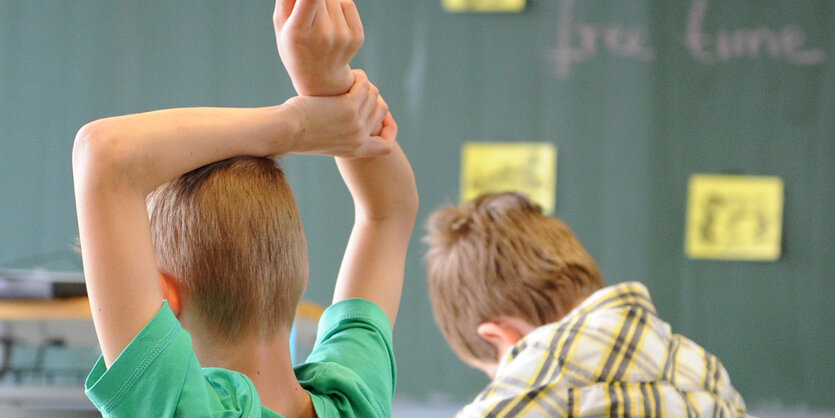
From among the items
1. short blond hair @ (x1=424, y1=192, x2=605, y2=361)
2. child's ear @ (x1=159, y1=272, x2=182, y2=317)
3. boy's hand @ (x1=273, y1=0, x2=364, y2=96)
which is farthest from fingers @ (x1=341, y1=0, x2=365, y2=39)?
short blond hair @ (x1=424, y1=192, x2=605, y2=361)

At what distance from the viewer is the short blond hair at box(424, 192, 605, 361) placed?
1.21m

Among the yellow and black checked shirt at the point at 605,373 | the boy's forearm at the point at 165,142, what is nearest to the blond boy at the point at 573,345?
the yellow and black checked shirt at the point at 605,373

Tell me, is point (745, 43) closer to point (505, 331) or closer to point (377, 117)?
point (505, 331)

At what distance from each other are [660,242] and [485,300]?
50.7 inches

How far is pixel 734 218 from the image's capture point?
2.39 m

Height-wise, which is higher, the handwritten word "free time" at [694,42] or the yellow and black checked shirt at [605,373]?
the handwritten word "free time" at [694,42]

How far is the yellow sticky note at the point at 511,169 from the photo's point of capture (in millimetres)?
2424

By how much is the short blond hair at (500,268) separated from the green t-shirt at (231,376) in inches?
18.6

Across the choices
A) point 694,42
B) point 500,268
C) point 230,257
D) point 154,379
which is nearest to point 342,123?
point 230,257

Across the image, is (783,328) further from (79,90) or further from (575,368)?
(79,90)

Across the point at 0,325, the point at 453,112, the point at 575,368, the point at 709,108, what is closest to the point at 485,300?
the point at 575,368

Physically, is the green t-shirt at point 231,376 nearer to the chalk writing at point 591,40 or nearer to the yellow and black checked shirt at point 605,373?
the yellow and black checked shirt at point 605,373

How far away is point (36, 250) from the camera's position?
2.49 meters

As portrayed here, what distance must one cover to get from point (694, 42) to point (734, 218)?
1.65 feet
